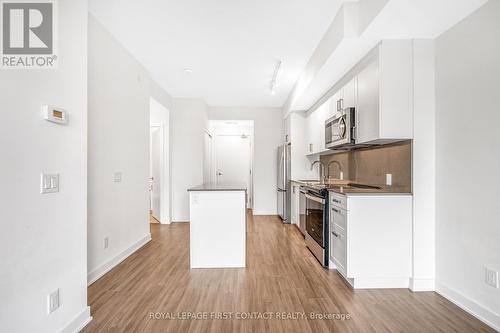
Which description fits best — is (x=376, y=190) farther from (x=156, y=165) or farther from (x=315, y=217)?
(x=156, y=165)

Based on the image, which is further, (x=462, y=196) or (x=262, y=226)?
(x=262, y=226)

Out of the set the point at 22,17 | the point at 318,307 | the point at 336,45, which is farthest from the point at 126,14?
the point at 318,307

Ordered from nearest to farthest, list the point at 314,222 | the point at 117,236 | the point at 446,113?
the point at 446,113, the point at 117,236, the point at 314,222

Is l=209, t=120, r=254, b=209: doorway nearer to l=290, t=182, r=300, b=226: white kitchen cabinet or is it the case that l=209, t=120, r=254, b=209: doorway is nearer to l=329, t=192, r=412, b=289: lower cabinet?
l=290, t=182, r=300, b=226: white kitchen cabinet

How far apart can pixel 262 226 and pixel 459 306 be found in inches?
129

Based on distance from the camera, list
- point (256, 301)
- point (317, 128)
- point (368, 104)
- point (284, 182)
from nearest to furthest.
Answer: point (256, 301)
point (368, 104)
point (317, 128)
point (284, 182)

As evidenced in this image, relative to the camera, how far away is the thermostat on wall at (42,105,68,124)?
4.71ft

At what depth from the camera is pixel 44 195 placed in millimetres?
1456

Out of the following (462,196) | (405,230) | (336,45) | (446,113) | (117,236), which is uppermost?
(336,45)

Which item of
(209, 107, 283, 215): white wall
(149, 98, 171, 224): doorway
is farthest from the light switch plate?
(209, 107, 283, 215): white wall

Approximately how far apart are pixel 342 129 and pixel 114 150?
2798 millimetres

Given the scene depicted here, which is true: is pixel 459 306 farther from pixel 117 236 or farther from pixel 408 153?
pixel 117 236

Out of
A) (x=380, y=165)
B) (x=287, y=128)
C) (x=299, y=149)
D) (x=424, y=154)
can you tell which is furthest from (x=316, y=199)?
(x=287, y=128)

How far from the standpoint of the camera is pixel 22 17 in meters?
1.41
